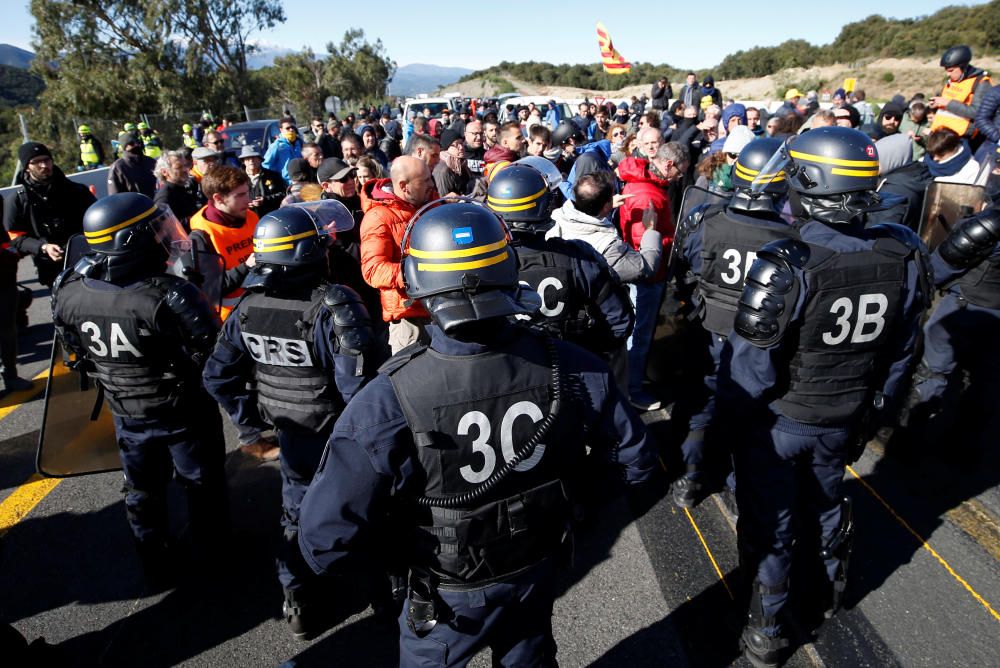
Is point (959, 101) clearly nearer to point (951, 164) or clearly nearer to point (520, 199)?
point (951, 164)

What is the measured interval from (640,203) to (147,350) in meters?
3.61

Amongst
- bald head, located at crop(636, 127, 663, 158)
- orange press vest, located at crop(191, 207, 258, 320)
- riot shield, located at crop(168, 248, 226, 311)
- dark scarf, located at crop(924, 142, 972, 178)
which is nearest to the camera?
riot shield, located at crop(168, 248, 226, 311)

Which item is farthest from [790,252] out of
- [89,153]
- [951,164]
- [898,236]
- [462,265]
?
[89,153]

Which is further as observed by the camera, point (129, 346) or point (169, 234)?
point (169, 234)

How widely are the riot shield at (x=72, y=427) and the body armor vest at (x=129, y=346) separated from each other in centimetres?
63

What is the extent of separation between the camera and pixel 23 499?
434 cm

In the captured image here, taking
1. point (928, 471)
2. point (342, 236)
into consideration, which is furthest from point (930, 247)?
point (342, 236)

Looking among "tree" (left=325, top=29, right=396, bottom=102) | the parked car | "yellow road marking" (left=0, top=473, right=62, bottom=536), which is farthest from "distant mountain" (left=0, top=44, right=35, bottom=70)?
"yellow road marking" (left=0, top=473, right=62, bottom=536)

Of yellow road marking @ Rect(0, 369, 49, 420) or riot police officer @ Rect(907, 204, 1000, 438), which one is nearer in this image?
riot police officer @ Rect(907, 204, 1000, 438)

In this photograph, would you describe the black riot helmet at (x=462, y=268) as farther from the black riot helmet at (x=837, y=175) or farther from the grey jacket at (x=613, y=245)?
the grey jacket at (x=613, y=245)

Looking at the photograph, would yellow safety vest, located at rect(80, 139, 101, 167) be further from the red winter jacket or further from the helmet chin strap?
the helmet chin strap

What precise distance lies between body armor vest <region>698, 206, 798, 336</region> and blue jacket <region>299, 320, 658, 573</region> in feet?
6.74

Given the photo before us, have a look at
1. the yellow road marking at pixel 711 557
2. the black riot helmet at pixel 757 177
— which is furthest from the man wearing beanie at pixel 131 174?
the yellow road marking at pixel 711 557

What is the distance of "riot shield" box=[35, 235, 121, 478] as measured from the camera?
3666 mm
